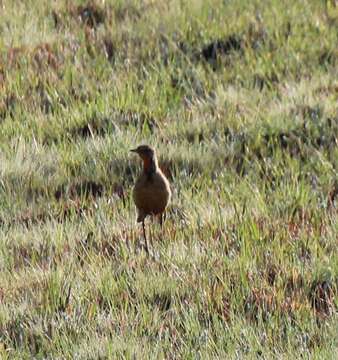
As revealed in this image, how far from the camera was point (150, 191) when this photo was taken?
24.2 ft

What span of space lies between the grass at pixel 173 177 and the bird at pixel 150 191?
0.62 ft

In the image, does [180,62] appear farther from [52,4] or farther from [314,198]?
[314,198]

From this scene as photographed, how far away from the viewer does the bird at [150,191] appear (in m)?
7.40

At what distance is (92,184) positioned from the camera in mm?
8781

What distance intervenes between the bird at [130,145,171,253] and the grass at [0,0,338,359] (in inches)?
7.4

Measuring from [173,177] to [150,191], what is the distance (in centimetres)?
131

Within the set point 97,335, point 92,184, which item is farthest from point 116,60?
point 97,335

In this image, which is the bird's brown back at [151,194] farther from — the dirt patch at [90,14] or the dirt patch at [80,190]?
the dirt patch at [90,14]

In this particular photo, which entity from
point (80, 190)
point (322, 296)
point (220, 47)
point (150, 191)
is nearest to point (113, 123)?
point (80, 190)

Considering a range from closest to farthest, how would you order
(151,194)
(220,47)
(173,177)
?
(151,194), (173,177), (220,47)

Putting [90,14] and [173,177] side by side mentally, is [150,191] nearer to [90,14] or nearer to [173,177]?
[173,177]

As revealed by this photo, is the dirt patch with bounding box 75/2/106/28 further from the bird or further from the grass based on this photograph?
the bird

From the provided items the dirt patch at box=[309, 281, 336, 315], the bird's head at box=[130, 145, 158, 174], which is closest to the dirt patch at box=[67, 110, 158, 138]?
the bird's head at box=[130, 145, 158, 174]

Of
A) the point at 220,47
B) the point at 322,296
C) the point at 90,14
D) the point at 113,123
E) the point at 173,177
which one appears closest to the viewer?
the point at 322,296
